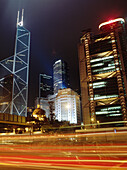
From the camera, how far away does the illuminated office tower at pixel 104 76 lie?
96.0 meters

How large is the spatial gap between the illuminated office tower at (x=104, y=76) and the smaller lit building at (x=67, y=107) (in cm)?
7954

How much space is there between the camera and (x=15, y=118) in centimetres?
5041

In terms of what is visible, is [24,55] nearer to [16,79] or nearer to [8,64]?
[8,64]

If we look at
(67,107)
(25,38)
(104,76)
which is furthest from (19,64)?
(67,107)

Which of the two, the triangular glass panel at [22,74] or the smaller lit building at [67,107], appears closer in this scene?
the triangular glass panel at [22,74]

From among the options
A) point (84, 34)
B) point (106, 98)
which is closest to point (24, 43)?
point (84, 34)

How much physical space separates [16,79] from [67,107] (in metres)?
86.7

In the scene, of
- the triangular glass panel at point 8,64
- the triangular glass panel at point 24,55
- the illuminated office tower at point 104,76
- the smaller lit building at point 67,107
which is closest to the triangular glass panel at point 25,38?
the triangular glass panel at point 24,55

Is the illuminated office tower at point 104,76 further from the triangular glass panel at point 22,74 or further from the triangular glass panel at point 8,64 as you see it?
the triangular glass panel at point 8,64

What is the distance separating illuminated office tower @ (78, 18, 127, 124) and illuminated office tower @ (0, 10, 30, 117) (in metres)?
45.0

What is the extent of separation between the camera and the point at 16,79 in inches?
4535

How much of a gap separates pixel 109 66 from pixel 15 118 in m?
76.5

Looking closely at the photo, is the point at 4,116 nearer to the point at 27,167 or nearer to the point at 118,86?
the point at 27,167

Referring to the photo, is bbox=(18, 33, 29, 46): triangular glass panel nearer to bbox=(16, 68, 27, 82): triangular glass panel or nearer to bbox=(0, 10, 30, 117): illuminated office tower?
bbox=(0, 10, 30, 117): illuminated office tower
